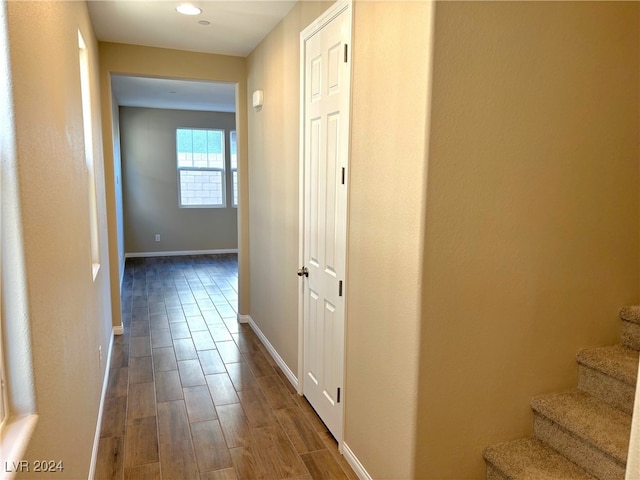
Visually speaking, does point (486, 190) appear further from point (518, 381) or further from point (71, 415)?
point (71, 415)

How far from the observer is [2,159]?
116cm

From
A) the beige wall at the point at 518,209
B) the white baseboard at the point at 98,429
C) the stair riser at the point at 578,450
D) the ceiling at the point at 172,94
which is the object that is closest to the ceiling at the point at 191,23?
the ceiling at the point at 172,94

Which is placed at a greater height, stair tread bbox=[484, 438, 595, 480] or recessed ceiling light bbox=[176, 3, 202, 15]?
recessed ceiling light bbox=[176, 3, 202, 15]

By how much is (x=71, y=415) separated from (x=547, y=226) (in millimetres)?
2071

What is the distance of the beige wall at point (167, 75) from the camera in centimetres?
408

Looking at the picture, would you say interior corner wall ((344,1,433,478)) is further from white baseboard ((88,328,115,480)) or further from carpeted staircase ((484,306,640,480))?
white baseboard ((88,328,115,480))

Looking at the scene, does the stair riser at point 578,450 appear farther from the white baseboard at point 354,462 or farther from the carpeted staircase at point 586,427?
the white baseboard at point 354,462

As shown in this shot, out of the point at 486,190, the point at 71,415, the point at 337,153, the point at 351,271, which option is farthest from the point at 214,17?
the point at 71,415

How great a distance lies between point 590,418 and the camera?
192 cm

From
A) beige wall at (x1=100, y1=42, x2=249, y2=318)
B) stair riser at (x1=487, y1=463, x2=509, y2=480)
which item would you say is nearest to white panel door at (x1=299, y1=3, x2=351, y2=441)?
stair riser at (x1=487, y1=463, x2=509, y2=480)

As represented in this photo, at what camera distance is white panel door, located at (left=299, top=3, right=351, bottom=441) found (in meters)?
2.39

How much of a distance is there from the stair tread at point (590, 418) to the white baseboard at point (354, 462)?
2.81ft

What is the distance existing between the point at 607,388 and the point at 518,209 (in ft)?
2.99

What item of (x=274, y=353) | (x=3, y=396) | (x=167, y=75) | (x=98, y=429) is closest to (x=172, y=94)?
(x=167, y=75)
